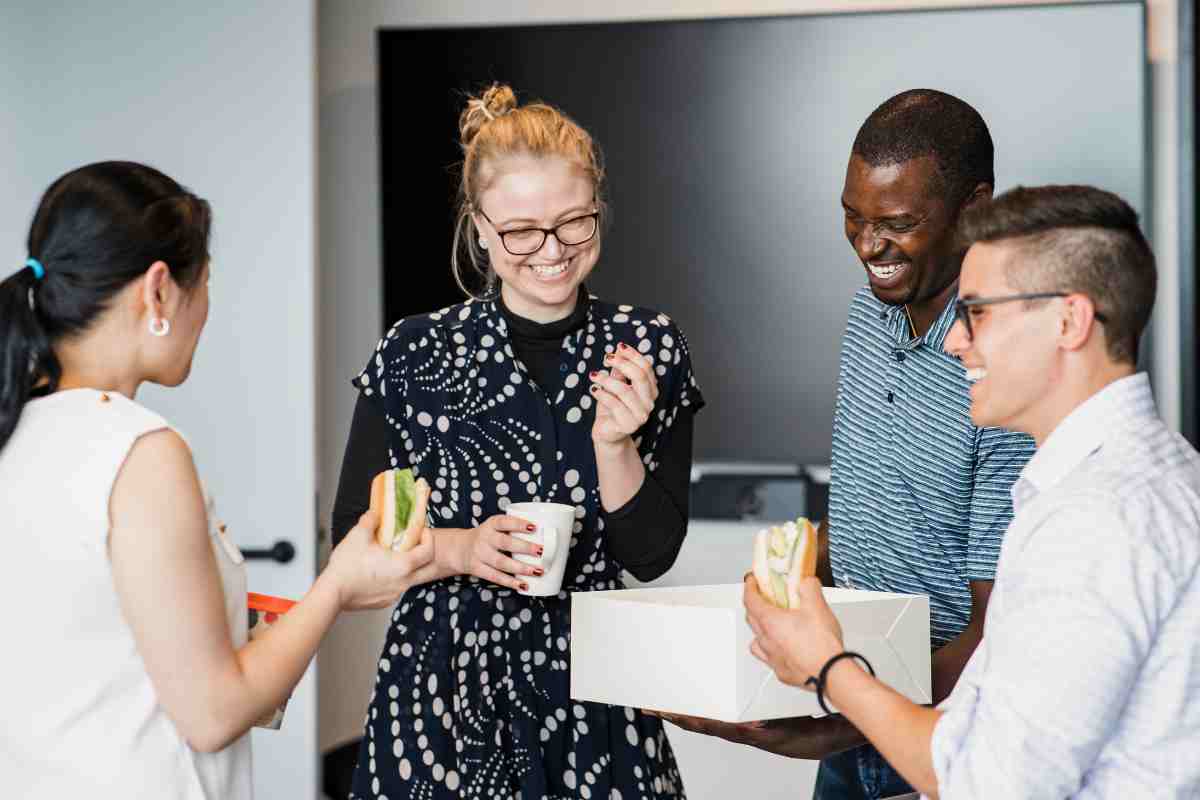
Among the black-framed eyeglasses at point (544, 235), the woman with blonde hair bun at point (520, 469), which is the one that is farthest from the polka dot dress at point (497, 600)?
the black-framed eyeglasses at point (544, 235)

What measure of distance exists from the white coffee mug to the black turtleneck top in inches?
5.9

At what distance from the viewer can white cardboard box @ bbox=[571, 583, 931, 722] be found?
1.44 m

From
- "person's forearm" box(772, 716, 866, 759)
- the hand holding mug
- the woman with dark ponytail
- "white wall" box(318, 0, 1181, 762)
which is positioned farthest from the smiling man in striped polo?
"white wall" box(318, 0, 1181, 762)

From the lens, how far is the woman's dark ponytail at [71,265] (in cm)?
123

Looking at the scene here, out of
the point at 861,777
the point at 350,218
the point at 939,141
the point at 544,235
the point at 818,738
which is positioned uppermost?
the point at 350,218

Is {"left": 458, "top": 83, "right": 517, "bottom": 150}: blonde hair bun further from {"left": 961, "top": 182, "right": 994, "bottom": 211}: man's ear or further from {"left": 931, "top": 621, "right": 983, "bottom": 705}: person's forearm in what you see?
{"left": 931, "top": 621, "right": 983, "bottom": 705}: person's forearm

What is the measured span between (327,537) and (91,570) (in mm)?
2050

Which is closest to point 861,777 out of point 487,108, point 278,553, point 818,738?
point 818,738

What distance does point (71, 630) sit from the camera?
1.19m

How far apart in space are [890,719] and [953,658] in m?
0.43

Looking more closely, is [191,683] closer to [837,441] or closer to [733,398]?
[837,441]

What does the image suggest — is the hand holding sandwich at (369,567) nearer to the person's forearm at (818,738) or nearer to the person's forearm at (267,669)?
the person's forearm at (267,669)

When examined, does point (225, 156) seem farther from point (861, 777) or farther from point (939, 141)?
point (861, 777)

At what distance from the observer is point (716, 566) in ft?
10.5
